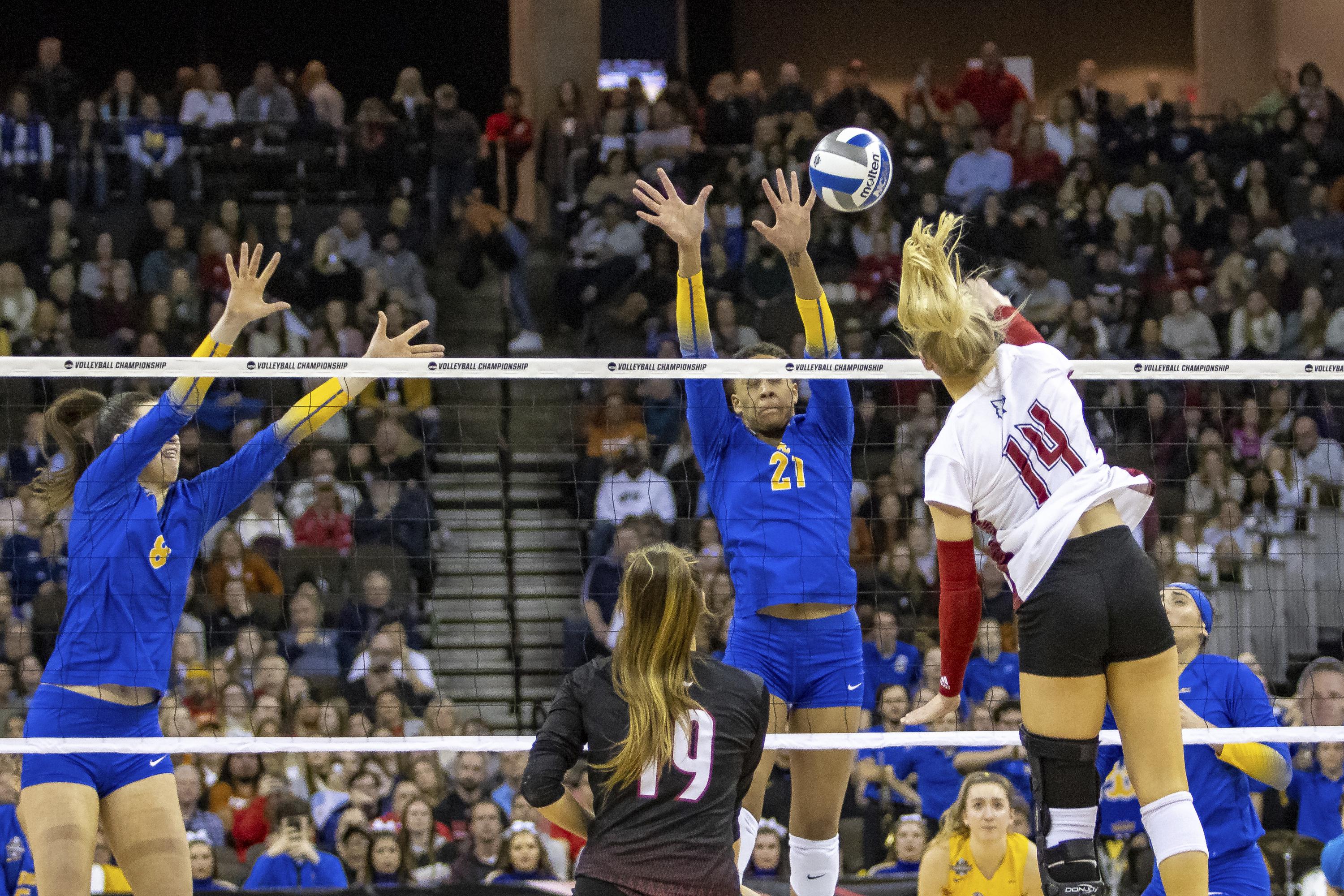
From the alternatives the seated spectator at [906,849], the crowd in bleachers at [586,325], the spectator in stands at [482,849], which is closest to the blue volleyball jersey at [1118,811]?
the crowd in bleachers at [586,325]

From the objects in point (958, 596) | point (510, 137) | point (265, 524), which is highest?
point (510, 137)

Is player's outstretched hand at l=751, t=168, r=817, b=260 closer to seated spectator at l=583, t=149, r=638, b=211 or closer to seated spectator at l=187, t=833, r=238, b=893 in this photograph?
seated spectator at l=187, t=833, r=238, b=893

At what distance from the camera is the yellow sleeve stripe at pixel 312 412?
19.0 feet

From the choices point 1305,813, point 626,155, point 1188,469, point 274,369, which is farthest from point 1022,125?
point 274,369

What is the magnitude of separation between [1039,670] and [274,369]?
333cm

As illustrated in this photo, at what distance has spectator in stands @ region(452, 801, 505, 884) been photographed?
9398 mm

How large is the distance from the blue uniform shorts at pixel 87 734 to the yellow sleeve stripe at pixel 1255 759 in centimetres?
435

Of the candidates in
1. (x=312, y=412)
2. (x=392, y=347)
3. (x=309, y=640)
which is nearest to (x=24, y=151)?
(x=309, y=640)

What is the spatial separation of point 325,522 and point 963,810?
6.54m

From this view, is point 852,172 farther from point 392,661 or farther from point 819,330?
point 392,661

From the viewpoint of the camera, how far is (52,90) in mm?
16188

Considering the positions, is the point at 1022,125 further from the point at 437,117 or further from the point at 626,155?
the point at 437,117

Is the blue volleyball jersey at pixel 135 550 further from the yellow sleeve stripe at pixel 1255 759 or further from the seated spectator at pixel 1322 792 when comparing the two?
the seated spectator at pixel 1322 792

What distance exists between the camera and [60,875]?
5199 mm
